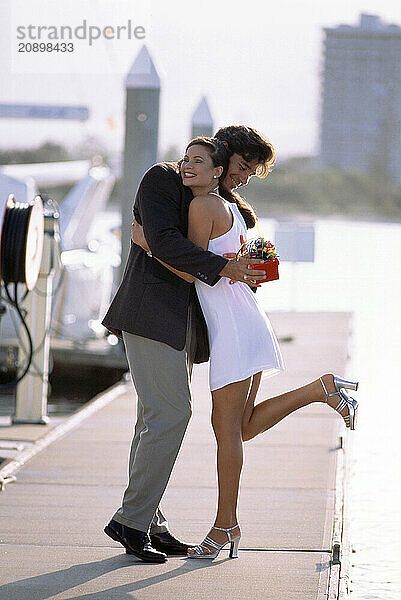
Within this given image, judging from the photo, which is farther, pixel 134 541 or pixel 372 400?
pixel 372 400

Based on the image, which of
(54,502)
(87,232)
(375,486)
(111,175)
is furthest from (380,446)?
(111,175)

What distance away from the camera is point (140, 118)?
11602mm

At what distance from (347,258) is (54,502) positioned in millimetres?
32792

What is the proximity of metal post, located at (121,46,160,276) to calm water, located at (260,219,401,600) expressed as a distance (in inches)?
112

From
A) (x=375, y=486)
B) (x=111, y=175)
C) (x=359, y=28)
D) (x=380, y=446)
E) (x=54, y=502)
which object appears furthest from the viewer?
(x=359, y=28)

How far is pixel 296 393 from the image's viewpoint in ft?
14.3

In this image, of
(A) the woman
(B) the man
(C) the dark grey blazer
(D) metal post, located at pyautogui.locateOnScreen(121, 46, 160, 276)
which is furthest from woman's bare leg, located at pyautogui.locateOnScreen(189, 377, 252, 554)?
(D) metal post, located at pyautogui.locateOnScreen(121, 46, 160, 276)

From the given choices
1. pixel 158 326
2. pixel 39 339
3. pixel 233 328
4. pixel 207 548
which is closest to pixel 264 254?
pixel 233 328

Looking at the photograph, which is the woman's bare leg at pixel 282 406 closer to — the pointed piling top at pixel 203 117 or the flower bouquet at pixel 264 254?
the flower bouquet at pixel 264 254

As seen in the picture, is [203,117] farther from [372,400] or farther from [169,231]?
[169,231]

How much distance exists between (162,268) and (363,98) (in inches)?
2322

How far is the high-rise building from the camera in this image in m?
55.7

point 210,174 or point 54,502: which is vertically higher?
point 210,174

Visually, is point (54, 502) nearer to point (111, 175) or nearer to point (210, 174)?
point (210, 174)
